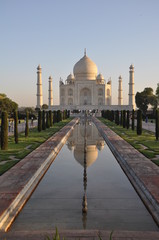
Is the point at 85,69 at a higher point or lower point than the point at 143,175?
higher

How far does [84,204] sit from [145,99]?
34.4 metres

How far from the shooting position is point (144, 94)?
37.1 meters

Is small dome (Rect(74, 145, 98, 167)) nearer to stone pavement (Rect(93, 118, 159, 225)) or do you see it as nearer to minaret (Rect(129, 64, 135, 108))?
stone pavement (Rect(93, 118, 159, 225))

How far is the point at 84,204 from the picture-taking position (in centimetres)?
359

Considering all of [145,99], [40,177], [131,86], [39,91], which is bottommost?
[40,177]

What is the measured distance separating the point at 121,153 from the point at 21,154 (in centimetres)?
281

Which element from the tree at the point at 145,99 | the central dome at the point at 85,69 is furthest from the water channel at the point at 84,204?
the central dome at the point at 85,69

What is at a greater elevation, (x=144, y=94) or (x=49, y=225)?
(x=144, y=94)

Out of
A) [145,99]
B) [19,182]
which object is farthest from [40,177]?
[145,99]

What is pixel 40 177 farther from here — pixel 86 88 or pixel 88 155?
pixel 86 88

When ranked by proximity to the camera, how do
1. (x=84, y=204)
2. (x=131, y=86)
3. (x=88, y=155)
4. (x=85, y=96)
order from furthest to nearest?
(x=85, y=96) → (x=131, y=86) → (x=88, y=155) → (x=84, y=204)

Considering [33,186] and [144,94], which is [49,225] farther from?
[144,94]

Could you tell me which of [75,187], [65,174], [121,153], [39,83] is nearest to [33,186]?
[75,187]

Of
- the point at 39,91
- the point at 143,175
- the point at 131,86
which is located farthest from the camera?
the point at 131,86
